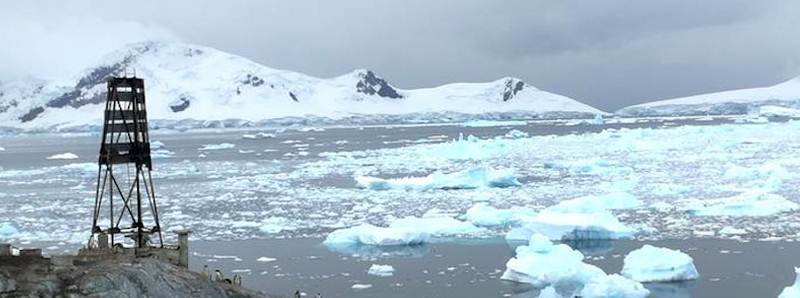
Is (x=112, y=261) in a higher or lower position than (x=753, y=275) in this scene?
higher

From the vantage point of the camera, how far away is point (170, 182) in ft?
151

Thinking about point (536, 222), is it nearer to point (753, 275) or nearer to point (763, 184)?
point (753, 275)

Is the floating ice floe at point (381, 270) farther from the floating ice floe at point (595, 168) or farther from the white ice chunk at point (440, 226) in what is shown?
the floating ice floe at point (595, 168)

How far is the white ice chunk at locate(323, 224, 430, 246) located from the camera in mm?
24469

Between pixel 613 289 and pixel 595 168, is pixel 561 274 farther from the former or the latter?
pixel 595 168

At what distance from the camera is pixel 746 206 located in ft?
93.4

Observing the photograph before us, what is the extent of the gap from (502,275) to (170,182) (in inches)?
1166

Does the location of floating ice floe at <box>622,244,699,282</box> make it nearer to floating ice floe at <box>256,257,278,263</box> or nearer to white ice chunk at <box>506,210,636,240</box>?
white ice chunk at <box>506,210,636,240</box>

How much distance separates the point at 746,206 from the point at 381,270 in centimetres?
1412

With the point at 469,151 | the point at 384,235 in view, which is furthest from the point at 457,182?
the point at 469,151

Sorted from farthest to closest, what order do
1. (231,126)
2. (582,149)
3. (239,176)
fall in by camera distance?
(231,126) < (582,149) < (239,176)

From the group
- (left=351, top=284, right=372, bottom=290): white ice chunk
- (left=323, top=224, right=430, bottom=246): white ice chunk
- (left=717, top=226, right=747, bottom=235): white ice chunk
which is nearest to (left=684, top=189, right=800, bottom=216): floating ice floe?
(left=717, top=226, right=747, bottom=235): white ice chunk

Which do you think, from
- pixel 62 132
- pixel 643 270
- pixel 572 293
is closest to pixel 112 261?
pixel 572 293

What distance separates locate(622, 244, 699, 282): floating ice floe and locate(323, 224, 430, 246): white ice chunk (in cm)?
700
